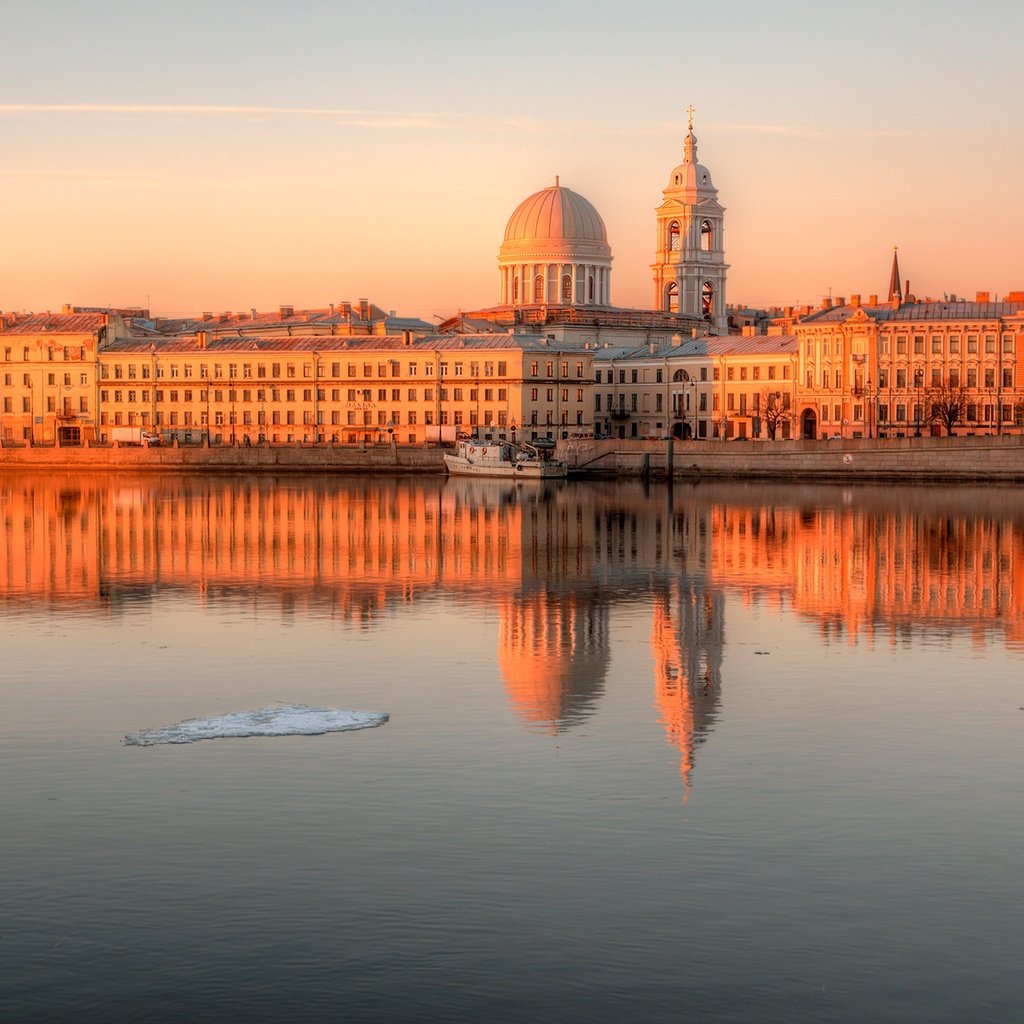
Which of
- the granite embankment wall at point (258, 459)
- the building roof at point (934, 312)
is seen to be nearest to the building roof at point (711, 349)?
the building roof at point (934, 312)

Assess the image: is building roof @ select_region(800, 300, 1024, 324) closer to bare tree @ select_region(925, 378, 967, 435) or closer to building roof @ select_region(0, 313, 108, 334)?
bare tree @ select_region(925, 378, 967, 435)

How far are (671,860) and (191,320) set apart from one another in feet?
443

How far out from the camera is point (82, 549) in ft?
142

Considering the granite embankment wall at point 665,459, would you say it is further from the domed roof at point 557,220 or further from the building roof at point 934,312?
the domed roof at point 557,220

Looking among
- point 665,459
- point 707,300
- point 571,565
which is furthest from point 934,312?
point 571,565

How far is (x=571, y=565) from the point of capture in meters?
38.9

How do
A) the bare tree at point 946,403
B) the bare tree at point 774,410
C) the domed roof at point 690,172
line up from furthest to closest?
the domed roof at point 690,172 → the bare tree at point 774,410 → the bare tree at point 946,403

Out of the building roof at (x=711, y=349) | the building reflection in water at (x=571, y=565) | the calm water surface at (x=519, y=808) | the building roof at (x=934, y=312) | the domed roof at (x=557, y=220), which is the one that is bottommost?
the calm water surface at (x=519, y=808)

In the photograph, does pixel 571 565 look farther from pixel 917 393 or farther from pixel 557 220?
pixel 557 220

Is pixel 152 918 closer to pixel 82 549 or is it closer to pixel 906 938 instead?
pixel 906 938

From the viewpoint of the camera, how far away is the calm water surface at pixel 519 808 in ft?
37.2

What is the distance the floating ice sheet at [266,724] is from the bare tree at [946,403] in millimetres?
83257

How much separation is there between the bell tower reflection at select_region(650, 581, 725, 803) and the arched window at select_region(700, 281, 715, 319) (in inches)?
3975

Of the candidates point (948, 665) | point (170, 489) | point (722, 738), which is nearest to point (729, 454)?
point (170, 489)
